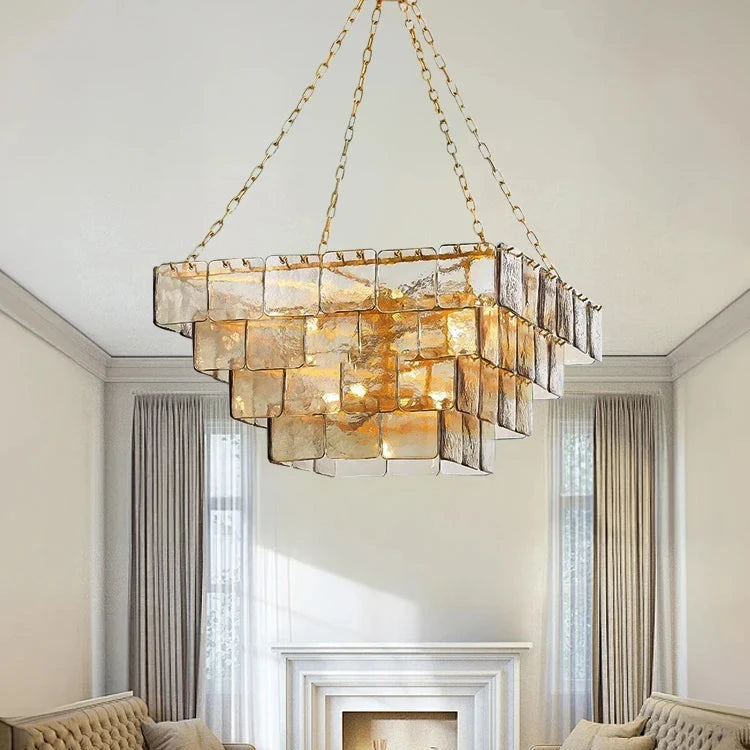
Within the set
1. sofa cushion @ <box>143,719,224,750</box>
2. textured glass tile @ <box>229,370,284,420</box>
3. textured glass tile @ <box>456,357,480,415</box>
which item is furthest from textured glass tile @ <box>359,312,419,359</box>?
sofa cushion @ <box>143,719,224,750</box>

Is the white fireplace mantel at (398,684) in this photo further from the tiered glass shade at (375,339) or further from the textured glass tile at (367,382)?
the textured glass tile at (367,382)

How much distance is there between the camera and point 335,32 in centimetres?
277

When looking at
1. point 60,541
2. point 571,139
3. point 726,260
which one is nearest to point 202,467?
point 60,541

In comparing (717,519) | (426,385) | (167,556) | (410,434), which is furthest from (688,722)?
(426,385)

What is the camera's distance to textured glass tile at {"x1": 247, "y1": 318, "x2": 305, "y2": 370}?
7.87 feet

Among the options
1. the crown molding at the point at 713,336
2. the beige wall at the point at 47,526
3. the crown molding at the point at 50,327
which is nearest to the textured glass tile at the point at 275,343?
the crown molding at the point at 50,327

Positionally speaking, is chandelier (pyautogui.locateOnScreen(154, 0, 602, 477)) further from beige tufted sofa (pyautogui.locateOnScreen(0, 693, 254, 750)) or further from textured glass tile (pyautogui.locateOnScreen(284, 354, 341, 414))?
beige tufted sofa (pyautogui.locateOnScreen(0, 693, 254, 750))

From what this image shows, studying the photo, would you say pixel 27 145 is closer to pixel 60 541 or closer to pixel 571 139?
pixel 571 139

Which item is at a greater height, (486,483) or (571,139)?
(571,139)

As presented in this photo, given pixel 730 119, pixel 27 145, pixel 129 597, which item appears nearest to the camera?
pixel 730 119

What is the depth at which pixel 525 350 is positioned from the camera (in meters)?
2.45

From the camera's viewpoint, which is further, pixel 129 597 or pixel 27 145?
pixel 129 597

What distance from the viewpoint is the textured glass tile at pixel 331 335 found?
7.86ft

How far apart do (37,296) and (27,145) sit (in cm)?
207
